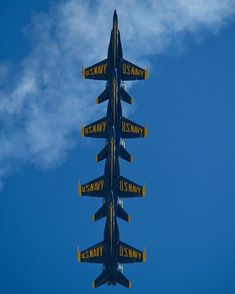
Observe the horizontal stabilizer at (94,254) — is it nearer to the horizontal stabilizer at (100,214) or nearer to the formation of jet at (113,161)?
the formation of jet at (113,161)

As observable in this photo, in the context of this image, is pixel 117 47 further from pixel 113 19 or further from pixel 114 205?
pixel 114 205

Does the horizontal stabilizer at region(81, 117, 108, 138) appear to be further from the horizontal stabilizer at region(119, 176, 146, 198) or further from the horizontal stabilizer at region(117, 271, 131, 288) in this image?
the horizontal stabilizer at region(117, 271, 131, 288)

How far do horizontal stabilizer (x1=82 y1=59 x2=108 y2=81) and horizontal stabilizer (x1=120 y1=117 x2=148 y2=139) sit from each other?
7.84 meters

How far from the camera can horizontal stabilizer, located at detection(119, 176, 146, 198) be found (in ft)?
625

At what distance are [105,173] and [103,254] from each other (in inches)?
512

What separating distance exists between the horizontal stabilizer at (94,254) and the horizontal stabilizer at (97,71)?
26.9 metres

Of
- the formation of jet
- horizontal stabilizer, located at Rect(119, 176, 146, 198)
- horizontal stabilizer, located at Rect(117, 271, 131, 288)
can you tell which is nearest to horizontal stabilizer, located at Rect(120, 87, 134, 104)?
the formation of jet

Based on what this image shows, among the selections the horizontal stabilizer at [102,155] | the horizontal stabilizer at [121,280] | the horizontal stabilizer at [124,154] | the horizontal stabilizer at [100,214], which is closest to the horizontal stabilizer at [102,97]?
the horizontal stabilizer at [102,155]

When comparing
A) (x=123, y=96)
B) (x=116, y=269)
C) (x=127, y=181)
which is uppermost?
(x=123, y=96)

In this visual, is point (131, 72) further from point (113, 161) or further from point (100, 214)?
point (100, 214)

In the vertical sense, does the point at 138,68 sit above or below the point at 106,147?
above

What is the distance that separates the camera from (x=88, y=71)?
19250cm

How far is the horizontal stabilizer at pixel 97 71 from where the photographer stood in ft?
628

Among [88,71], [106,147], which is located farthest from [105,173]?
[88,71]
